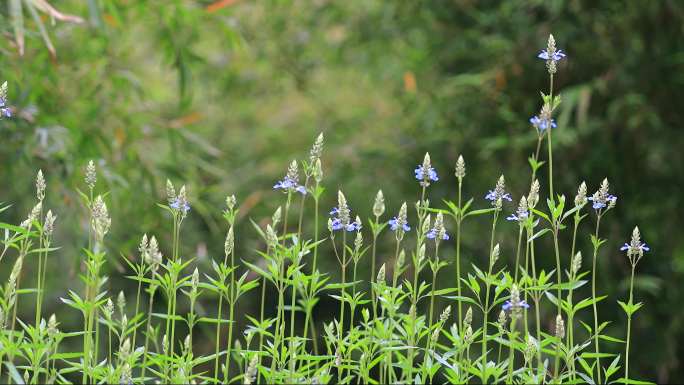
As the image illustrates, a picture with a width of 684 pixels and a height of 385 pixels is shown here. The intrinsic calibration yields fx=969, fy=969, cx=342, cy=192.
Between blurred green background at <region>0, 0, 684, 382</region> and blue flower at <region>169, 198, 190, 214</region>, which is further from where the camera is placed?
blurred green background at <region>0, 0, 684, 382</region>

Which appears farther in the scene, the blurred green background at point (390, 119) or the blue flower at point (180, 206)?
the blurred green background at point (390, 119)

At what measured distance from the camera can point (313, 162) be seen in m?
1.90

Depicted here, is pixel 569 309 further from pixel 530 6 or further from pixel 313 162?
pixel 530 6

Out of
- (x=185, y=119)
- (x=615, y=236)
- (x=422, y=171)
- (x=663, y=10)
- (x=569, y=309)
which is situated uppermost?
(x=663, y=10)

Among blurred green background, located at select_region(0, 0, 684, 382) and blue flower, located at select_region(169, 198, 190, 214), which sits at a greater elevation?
blurred green background, located at select_region(0, 0, 684, 382)

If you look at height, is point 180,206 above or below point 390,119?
below

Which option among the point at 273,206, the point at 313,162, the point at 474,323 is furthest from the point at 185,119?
the point at 313,162

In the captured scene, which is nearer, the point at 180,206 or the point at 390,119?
the point at 180,206

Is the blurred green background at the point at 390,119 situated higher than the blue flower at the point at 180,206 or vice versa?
the blurred green background at the point at 390,119

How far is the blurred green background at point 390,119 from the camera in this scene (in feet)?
14.2

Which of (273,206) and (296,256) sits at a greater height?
(273,206)

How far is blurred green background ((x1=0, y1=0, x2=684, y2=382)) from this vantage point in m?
4.33

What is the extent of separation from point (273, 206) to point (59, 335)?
400 cm

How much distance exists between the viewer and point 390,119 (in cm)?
618
